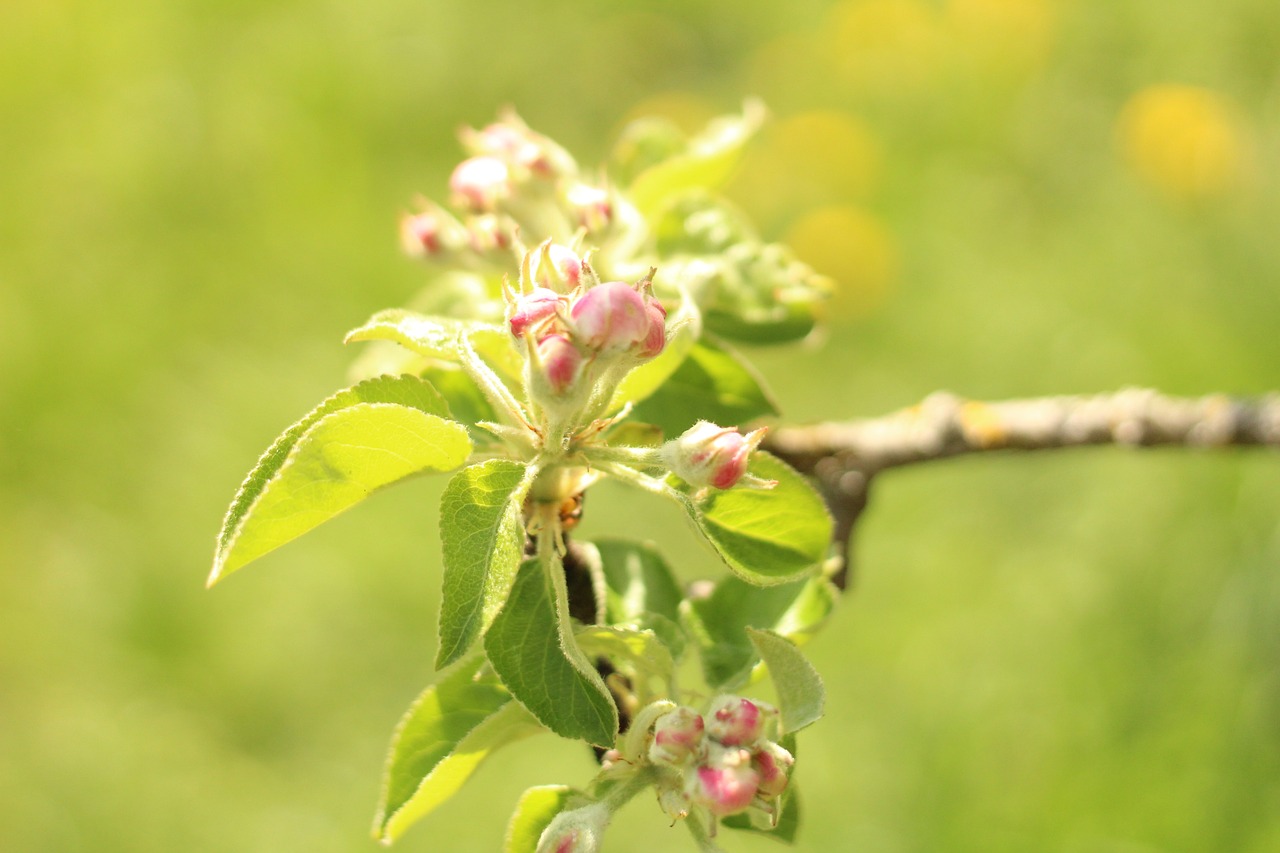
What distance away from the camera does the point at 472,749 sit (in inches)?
38.6

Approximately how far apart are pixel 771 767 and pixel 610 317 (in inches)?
13.9

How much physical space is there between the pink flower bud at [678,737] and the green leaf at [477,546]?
0.54 feet

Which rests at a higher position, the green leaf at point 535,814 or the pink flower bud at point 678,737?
the pink flower bud at point 678,737

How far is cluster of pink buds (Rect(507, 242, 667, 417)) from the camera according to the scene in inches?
33.3

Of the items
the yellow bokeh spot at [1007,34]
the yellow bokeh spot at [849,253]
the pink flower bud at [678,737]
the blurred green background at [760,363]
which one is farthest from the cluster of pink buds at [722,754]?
the yellow bokeh spot at [1007,34]

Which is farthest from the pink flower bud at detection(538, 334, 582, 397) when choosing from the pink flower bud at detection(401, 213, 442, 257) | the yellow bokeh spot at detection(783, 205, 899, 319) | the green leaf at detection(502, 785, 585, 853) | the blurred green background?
the yellow bokeh spot at detection(783, 205, 899, 319)

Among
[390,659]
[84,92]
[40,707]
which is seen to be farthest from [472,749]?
[84,92]

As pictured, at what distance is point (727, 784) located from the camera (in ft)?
2.80

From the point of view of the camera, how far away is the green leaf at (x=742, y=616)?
1.07 m

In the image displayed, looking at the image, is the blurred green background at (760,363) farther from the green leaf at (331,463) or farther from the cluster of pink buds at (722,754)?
the green leaf at (331,463)

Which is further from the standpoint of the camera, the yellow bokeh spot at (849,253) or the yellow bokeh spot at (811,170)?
the yellow bokeh spot at (811,170)

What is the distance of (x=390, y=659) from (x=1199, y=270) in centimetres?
273

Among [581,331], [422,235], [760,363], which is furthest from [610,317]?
[760,363]

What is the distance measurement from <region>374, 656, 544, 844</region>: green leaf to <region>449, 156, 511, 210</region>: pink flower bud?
488 mm
